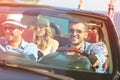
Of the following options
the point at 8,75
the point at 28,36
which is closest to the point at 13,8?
the point at 28,36

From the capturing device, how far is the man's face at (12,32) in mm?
4848

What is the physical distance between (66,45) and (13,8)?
744 mm

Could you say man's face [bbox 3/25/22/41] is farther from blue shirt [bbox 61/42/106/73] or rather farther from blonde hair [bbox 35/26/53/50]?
blue shirt [bbox 61/42/106/73]

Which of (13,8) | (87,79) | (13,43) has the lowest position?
(87,79)

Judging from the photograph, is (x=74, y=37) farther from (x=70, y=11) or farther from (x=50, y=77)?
(x=50, y=77)

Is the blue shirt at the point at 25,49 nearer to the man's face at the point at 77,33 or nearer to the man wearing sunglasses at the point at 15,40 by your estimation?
the man wearing sunglasses at the point at 15,40

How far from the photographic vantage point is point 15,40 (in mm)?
4805

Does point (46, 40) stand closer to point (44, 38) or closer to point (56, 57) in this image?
point (44, 38)

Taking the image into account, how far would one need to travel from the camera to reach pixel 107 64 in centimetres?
475

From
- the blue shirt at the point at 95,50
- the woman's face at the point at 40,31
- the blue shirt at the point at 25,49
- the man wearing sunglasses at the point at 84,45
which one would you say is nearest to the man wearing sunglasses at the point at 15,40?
the blue shirt at the point at 25,49

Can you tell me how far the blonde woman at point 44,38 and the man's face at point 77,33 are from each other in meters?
0.18

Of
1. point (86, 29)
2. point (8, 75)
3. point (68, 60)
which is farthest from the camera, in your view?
point (86, 29)

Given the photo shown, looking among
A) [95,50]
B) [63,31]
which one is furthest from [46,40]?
[95,50]

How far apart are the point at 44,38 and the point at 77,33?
0.35 m
